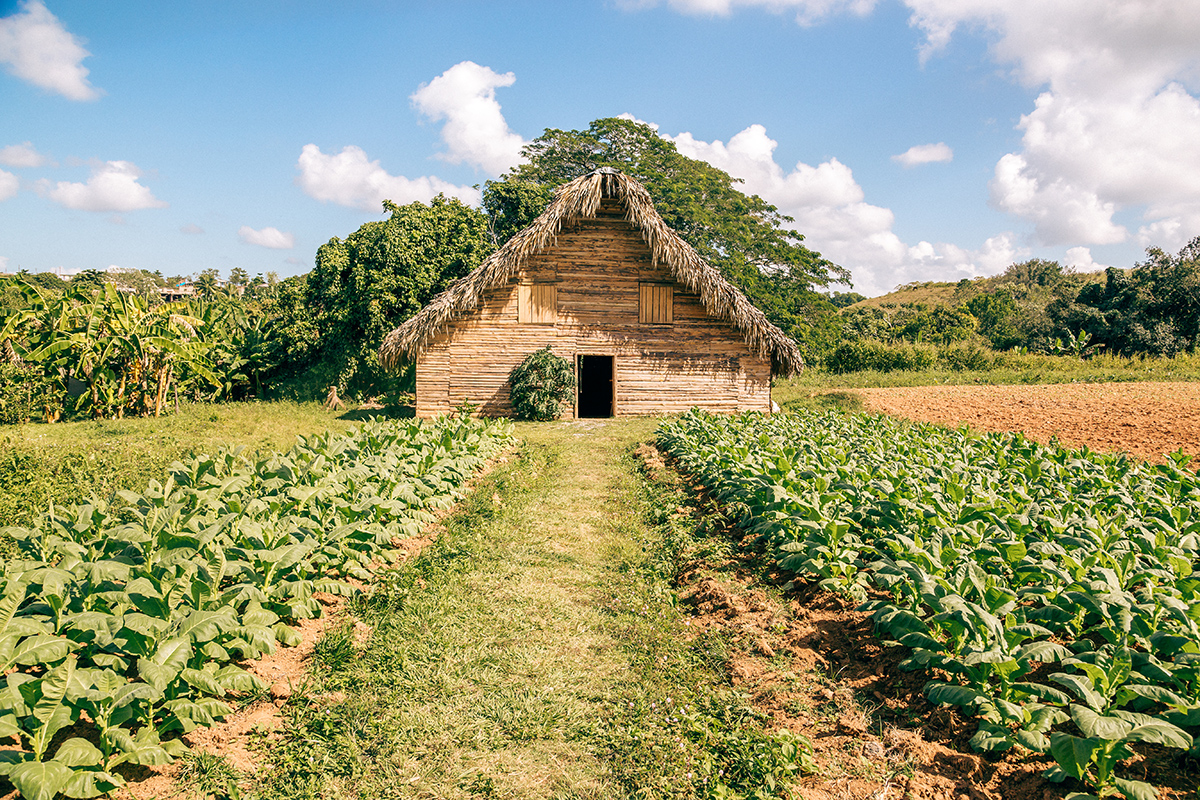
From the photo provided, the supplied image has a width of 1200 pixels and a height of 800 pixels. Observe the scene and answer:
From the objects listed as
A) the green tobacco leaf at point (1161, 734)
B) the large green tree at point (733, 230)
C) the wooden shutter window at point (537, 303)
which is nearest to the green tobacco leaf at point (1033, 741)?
the green tobacco leaf at point (1161, 734)

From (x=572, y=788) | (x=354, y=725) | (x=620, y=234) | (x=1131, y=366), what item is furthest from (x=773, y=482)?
(x=1131, y=366)

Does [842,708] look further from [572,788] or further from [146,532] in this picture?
[146,532]

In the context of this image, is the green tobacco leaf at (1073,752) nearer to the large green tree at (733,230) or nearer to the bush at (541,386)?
the bush at (541,386)

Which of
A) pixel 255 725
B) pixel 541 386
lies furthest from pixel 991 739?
pixel 541 386

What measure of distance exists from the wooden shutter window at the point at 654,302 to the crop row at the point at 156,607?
11204 millimetres

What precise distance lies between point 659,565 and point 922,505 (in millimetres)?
2219

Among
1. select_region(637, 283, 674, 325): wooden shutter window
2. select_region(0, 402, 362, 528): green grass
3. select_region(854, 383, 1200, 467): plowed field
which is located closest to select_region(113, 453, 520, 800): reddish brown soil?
select_region(0, 402, 362, 528): green grass

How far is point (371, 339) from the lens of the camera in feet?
59.8

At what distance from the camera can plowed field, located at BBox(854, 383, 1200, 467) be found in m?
10.9

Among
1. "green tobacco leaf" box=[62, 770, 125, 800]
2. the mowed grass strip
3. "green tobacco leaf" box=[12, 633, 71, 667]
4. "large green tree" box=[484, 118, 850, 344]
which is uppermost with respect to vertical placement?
"large green tree" box=[484, 118, 850, 344]

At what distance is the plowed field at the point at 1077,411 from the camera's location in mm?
10891

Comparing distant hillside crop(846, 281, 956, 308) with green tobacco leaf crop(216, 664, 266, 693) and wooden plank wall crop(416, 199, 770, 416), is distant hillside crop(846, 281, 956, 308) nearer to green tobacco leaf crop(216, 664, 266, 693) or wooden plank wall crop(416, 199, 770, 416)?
wooden plank wall crop(416, 199, 770, 416)

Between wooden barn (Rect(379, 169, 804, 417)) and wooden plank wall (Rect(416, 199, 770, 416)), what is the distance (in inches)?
1.0

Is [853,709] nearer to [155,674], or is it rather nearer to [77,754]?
[155,674]
